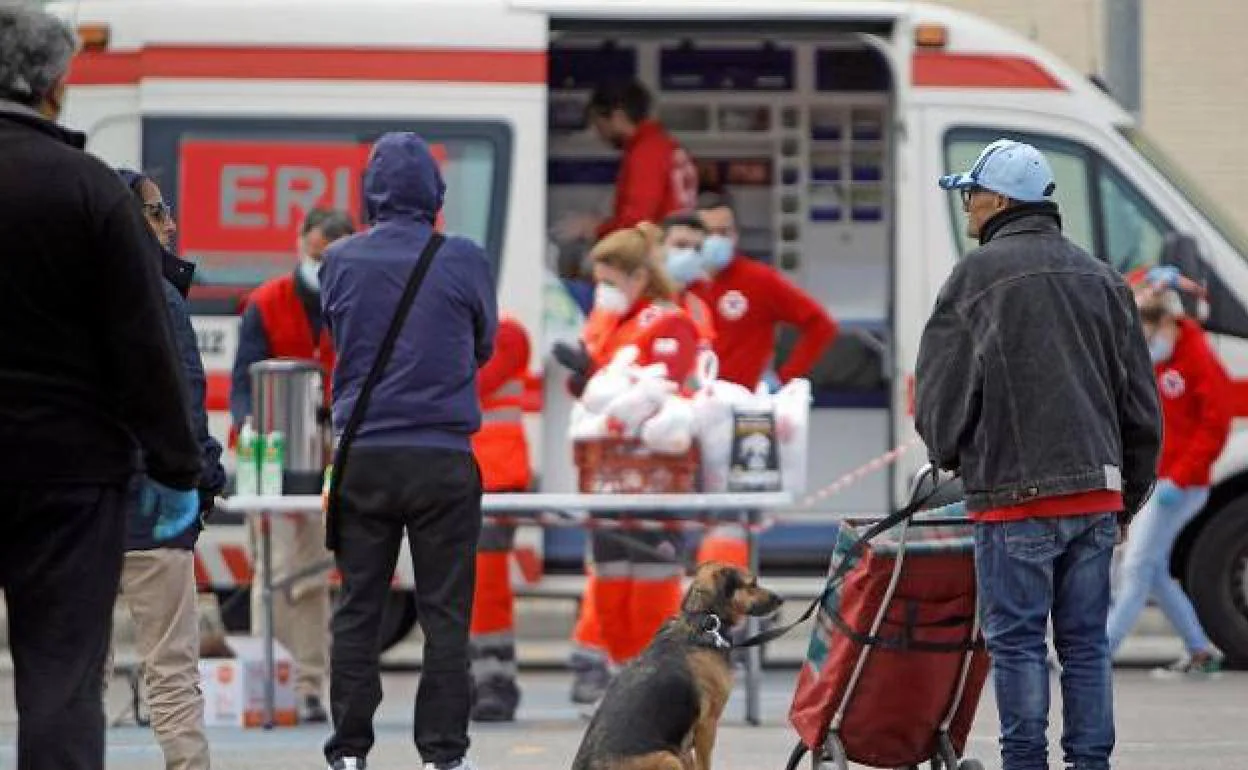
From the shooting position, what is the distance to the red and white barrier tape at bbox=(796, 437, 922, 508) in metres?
→ 13.0

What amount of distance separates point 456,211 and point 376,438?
4.82 m

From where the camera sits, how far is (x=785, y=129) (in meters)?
15.0

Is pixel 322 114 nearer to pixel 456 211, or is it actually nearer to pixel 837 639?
pixel 456 211

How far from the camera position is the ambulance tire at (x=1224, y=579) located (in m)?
13.0

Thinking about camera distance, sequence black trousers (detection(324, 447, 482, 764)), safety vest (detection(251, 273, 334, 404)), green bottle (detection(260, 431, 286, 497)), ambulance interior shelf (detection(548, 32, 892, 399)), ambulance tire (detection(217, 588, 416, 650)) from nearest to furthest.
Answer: black trousers (detection(324, 447, 482, 764)) < green bottle (detection(260, 431, 286, 497)) < safety vest (detection(251, 273, 334, 404)) < ambulance tire (detection(217, 588, 416, 650)) < ambulance interior shelf (detection(548, 32, 892, 399))

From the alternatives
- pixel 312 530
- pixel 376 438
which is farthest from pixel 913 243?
pixel 376 438

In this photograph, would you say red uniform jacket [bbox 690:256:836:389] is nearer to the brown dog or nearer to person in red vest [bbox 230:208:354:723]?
person in red vest [bbox 230:208:354:723]

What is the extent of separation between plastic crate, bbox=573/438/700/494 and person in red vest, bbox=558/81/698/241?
318cm

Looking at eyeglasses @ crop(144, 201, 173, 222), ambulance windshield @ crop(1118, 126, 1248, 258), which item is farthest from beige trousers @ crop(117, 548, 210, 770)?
ambulance windshield @ crop(1118, 126, 1248, 258)

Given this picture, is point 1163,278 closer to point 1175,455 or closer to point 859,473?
point 1175,455

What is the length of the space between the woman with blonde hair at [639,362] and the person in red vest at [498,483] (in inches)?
13.9

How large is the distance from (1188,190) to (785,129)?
2370mm

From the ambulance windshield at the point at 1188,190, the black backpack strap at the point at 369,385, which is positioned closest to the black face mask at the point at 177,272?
the black backpack strap at the point at 369,385

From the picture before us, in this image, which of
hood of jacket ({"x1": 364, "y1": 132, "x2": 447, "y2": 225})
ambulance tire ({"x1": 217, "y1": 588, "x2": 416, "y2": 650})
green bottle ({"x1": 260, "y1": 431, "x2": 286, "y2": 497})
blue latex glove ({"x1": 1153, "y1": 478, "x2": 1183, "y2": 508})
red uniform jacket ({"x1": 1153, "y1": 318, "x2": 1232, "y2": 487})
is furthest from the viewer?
ambulance tire ({"x1": 217, "y1": 588, "x2": 416, "y2": 650})
